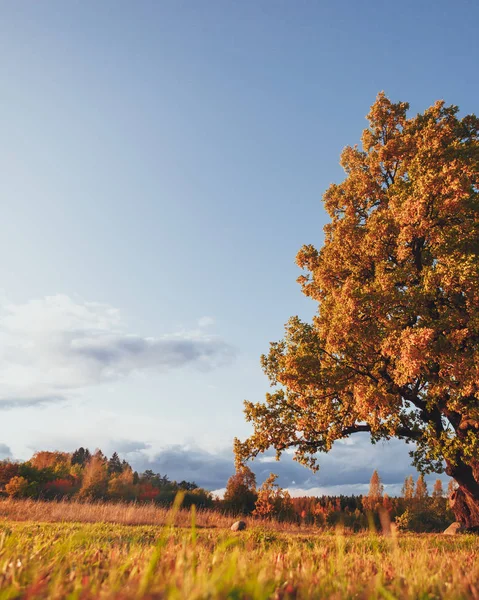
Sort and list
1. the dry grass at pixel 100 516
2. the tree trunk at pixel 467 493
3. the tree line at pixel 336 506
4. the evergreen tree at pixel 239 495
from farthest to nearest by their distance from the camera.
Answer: the evergreen tree at pixel 239 495 → the tree line at pixel 336 506 → the tree trunk at pixel 467 493 → the dry grass at pixel 100 516

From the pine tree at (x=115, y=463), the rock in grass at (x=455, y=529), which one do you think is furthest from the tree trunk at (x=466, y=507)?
the pine tree at (x=115, y=463)

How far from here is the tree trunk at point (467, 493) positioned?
18203 millimetres

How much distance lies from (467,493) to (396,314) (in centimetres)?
949

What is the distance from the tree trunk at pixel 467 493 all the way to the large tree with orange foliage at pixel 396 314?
1.8 inches

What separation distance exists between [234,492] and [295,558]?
113ft

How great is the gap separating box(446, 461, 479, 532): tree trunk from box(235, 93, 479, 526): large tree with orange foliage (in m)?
0.05

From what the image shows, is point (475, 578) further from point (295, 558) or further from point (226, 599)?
point (226, 599)

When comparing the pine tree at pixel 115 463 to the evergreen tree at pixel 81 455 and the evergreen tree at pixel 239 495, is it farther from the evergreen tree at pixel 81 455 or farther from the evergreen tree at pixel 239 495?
the evergreen tree at pixel 239 495

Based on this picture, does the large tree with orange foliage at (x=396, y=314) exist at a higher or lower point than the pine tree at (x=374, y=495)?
higher

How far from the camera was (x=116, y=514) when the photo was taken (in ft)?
→ 60.1

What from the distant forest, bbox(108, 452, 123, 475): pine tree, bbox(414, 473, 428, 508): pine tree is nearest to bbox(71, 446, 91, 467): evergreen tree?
bbox(108, 452, 123, 475): pine tree

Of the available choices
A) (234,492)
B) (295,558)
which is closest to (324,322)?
(295,558)

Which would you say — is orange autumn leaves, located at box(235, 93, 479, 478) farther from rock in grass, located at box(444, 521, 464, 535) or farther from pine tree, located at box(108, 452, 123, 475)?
pine tree, located at box(108, 452, 123, 475)

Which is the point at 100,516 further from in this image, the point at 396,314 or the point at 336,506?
the point at 336,506
